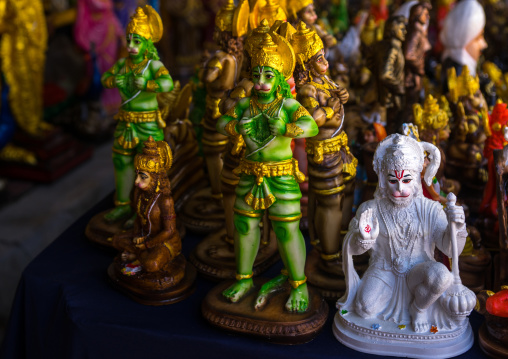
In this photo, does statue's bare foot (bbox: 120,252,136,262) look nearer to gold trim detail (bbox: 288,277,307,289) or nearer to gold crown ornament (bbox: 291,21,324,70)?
gold trim detail (bbox: 288,277,307,289)

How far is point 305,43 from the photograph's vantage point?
2.28m

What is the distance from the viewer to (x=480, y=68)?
4062 millimetres

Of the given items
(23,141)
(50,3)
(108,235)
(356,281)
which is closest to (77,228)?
(108,235)

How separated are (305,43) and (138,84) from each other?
26.5 inches

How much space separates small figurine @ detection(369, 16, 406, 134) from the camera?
3051 mm

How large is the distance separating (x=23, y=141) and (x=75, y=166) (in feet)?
1.37

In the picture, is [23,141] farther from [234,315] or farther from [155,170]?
[234,315]

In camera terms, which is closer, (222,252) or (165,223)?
(165,223)

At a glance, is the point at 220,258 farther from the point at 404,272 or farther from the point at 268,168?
the point at 404,272

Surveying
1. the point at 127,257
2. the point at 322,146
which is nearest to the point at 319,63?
the point at 322,146

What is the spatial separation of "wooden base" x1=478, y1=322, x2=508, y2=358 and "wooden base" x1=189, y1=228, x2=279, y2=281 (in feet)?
2.71

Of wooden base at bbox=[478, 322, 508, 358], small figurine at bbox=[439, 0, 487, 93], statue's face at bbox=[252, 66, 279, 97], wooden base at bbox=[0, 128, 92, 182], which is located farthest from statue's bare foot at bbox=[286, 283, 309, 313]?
wooden base at bbox=[0, 128, 92, 182]

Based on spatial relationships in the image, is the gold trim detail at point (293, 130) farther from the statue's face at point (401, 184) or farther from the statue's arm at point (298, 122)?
the statue's face at point (401, 184)

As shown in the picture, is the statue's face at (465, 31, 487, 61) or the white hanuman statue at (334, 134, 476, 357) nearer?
the white hanuman statue at (334, 134, 476, 357)
